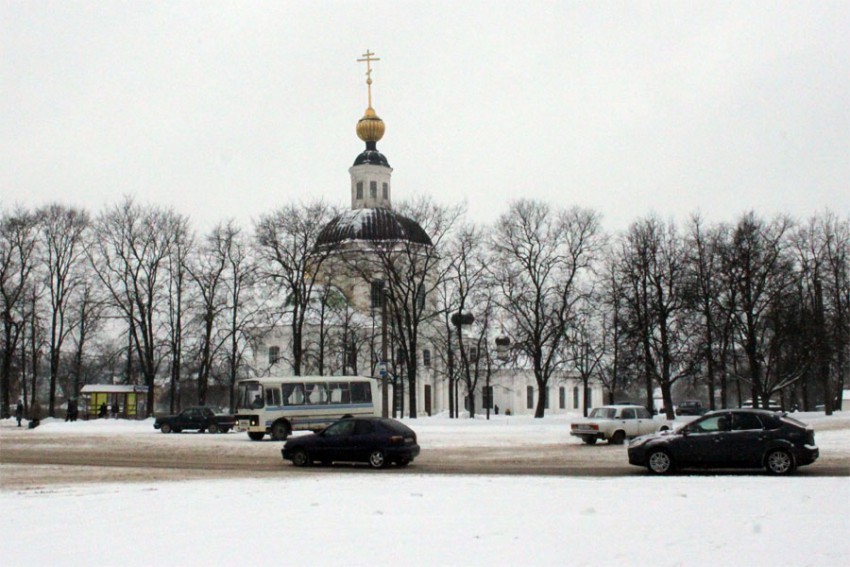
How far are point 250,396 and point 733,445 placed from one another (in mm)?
22523

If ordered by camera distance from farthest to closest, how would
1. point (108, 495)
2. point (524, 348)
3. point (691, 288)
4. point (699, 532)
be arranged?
point (524, 348) < point (691, 288) < point (108, 495) < point (699, 532)

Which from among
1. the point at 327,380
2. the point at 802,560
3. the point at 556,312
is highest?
the point at 556,312

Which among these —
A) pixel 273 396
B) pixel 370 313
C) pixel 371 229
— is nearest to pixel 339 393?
pixel 273 396

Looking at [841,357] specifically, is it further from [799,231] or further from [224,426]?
[224,426]

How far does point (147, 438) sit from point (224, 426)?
575cm

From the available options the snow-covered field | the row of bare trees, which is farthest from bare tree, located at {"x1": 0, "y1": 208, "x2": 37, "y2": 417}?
the snow-covered field

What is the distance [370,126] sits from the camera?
273 feet

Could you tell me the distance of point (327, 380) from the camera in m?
39.3

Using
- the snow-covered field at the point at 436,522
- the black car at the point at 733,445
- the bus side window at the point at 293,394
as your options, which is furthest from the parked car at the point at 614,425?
the snow-covered field at the point at 436,522

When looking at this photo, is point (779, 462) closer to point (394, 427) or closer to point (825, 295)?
point (394, 427)

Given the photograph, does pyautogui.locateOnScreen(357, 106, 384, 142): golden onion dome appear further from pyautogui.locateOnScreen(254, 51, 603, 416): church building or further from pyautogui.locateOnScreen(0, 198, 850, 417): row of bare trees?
pyautogui.locateOnScreen(0, 198, 850, 417): row of bare trees

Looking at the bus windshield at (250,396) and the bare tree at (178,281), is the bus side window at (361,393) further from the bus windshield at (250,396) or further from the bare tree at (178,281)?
the bare tree at (178,281)

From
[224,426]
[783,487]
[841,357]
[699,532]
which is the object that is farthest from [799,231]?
[699,532]

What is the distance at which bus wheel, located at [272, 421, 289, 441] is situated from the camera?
36375mm
